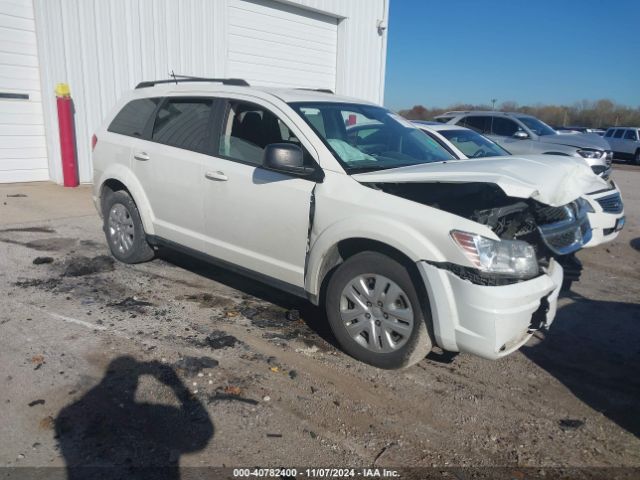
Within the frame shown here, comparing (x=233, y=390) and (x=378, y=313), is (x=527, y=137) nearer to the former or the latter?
(x=378, y=313)

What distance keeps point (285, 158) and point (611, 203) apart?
16.7ft

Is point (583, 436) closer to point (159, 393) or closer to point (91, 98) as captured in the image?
point (159, 393)

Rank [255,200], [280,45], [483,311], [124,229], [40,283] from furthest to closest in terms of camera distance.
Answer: [280,45] < [124,229] < [40,283] < [255,200] < [483,311]

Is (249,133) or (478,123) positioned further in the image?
(478,123)

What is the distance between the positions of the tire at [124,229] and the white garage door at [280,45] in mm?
6590

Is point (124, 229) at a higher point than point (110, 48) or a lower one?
lower

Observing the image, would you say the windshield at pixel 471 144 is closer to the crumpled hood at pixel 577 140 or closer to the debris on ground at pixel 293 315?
the crumpled hood at pixel 577 140

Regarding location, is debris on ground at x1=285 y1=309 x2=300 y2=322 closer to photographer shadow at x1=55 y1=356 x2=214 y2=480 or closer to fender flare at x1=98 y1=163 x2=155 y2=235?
photographer shadow at x1=55 y1=356 x2=214 y2=480

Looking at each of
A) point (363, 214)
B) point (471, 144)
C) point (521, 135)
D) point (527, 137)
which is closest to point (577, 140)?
point (527, 137)

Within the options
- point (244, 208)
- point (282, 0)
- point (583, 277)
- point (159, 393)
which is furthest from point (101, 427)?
point (282, 0)

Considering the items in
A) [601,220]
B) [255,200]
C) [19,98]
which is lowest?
[601,220]

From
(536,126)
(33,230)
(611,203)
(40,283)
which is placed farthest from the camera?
(536,126)

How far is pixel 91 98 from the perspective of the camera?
33.8 ft

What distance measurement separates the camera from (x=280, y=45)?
12.3 metres
